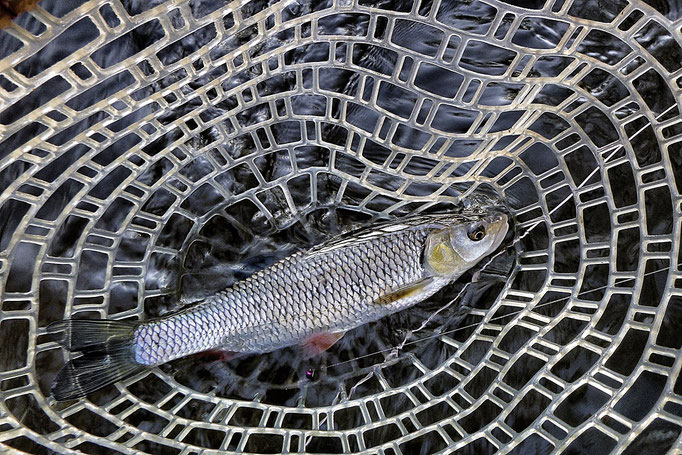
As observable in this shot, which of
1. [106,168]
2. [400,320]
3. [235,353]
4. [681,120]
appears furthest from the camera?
[400,320]

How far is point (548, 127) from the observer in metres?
2.21

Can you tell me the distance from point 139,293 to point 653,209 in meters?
2.07

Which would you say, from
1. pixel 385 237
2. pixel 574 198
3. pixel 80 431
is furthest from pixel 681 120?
pixel 80 431

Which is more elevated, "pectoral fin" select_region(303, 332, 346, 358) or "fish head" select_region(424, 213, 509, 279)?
"fish head" select_region(424, 213, 509, 279)

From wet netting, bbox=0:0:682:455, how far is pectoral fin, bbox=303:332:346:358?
0.41 feet

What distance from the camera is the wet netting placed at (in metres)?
2.09

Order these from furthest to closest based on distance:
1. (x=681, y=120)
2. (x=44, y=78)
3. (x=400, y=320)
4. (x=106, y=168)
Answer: (x=400, y=320), (x=106, y=168), (x=681, y=120), (x=44, y=78)

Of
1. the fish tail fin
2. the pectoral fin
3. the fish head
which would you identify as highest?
the fish head

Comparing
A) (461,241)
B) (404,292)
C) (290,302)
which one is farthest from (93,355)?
(461,241)

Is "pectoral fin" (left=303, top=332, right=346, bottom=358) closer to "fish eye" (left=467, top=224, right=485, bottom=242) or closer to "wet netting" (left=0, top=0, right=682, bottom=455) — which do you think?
"wet netting" (left=0, top=0, right=682, bottom=455)

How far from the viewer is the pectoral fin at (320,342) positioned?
2.14 metres

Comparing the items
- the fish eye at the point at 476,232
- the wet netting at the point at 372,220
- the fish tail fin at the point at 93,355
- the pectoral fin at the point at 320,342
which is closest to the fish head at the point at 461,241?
the fish eye at the point at 476,232

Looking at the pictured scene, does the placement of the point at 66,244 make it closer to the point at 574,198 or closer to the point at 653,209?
the point at 574,198

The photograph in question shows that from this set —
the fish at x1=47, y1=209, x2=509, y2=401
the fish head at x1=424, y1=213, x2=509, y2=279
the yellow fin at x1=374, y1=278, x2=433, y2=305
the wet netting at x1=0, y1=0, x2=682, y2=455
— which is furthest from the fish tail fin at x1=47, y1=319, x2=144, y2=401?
the fish head at x1=424, y1=213, x2=509, y2=279
